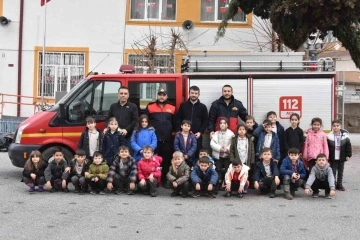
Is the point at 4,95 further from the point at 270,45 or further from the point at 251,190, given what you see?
the point at 251,190

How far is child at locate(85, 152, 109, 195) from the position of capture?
1088cm

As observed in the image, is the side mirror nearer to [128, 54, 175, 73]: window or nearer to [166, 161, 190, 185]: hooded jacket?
[166, 161, 190, 185]: hooded jacket

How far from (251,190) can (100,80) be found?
135 inches

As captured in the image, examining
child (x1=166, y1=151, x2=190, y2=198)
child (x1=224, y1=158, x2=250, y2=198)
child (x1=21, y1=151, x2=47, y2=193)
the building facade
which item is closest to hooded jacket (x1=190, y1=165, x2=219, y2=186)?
child (x1=166, y1=151, x2=190, y2=198)

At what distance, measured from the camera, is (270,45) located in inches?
1062

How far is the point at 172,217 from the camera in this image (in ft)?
30.0

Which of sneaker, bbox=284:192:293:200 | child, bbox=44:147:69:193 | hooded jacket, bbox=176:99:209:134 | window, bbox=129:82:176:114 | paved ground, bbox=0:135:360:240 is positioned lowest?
paved ground, bbox=0:135:360:240

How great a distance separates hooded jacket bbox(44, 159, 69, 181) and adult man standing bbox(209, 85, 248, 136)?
105 inches

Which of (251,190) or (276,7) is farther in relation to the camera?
(276,7)

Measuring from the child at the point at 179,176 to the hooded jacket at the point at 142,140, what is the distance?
63 cm

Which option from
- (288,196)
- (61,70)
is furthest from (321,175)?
(61,70)

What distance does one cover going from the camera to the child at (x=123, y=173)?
10859 mm

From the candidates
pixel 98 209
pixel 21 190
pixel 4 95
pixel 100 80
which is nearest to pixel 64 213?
pixel 98 209

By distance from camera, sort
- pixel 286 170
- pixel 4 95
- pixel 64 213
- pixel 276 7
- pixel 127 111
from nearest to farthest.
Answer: pixel 64 213 → pixel 286 170 → pixel 127 111 → pixel 276 7 → pixel 4 95
